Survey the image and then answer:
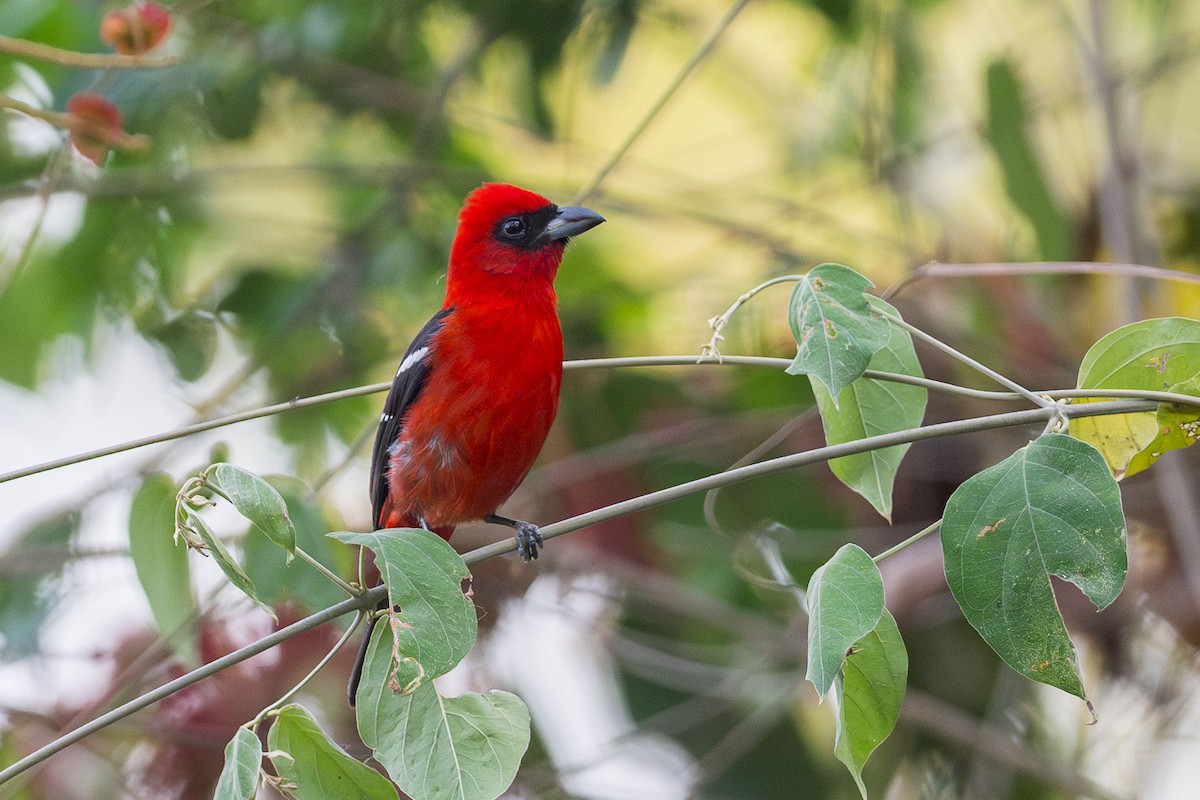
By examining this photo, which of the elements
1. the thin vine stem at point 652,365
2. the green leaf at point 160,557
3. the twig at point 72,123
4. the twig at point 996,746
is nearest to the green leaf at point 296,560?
the green leaf at point 160,557

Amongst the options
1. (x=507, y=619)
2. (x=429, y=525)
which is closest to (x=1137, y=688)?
(x=507, y=619)

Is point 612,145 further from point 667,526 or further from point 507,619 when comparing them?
point 507,619

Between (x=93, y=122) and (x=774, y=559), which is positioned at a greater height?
(x=93, y=122)

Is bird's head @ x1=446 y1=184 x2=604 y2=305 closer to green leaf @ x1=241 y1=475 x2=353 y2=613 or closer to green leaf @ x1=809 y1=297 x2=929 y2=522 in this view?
green leaf @ x1=241 y1=475 x2=353 y2=613

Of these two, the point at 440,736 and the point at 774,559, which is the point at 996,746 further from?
the point at 440,736

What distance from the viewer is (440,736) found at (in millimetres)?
1586

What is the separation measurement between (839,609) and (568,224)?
73.4 inches

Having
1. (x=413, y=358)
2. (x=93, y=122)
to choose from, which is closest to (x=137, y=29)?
(x=93, y=122)

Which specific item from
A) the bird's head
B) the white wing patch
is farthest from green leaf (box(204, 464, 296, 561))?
the bird's head

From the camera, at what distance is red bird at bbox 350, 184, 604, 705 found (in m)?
2.80

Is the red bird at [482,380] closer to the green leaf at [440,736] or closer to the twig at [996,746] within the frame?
the green leaf at [440,736]

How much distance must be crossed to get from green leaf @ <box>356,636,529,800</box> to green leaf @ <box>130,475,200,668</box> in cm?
94

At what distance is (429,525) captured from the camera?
3.09 m

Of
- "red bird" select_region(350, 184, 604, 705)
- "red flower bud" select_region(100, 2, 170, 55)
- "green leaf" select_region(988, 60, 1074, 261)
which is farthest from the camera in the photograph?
"green leaf" select_region(988, 60, 1074, 261)
